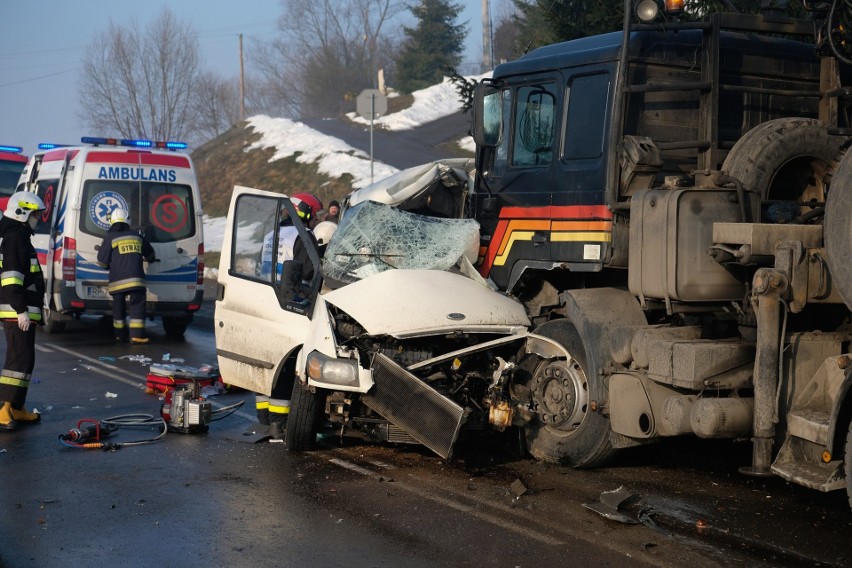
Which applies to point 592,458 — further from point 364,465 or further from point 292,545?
point 292,545

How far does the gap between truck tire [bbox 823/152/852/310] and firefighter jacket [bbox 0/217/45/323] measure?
6540 millimetres

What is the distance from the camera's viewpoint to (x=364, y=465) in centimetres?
740

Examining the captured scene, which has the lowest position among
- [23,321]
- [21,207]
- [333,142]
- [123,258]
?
[23,321]

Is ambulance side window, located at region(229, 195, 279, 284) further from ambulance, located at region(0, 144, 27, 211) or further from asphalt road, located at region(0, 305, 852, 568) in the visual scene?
ambulance, located at region(0, 144, 27, 211)

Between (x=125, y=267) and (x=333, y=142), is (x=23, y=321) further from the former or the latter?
(x=333, y=142)

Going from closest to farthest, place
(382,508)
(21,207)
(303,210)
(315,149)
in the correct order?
1. (382,508)
2. (21,207)
3. (303,210)
4. (315,149)

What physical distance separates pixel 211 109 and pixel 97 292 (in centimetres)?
4971

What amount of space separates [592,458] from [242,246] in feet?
12.0

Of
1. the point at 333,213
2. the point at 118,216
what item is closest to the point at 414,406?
the point at 333,213

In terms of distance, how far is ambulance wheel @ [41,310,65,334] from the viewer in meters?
15.3

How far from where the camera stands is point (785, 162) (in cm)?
658

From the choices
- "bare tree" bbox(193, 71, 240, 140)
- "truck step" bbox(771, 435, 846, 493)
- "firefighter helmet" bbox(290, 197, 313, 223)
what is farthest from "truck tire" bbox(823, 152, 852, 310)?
"bare tree" bbox(193, 71, 240, 140)

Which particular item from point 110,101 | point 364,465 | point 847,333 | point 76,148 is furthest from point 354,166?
point 847,333

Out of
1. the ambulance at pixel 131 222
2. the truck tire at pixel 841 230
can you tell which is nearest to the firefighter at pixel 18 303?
the ambulance at pixel 131 222
